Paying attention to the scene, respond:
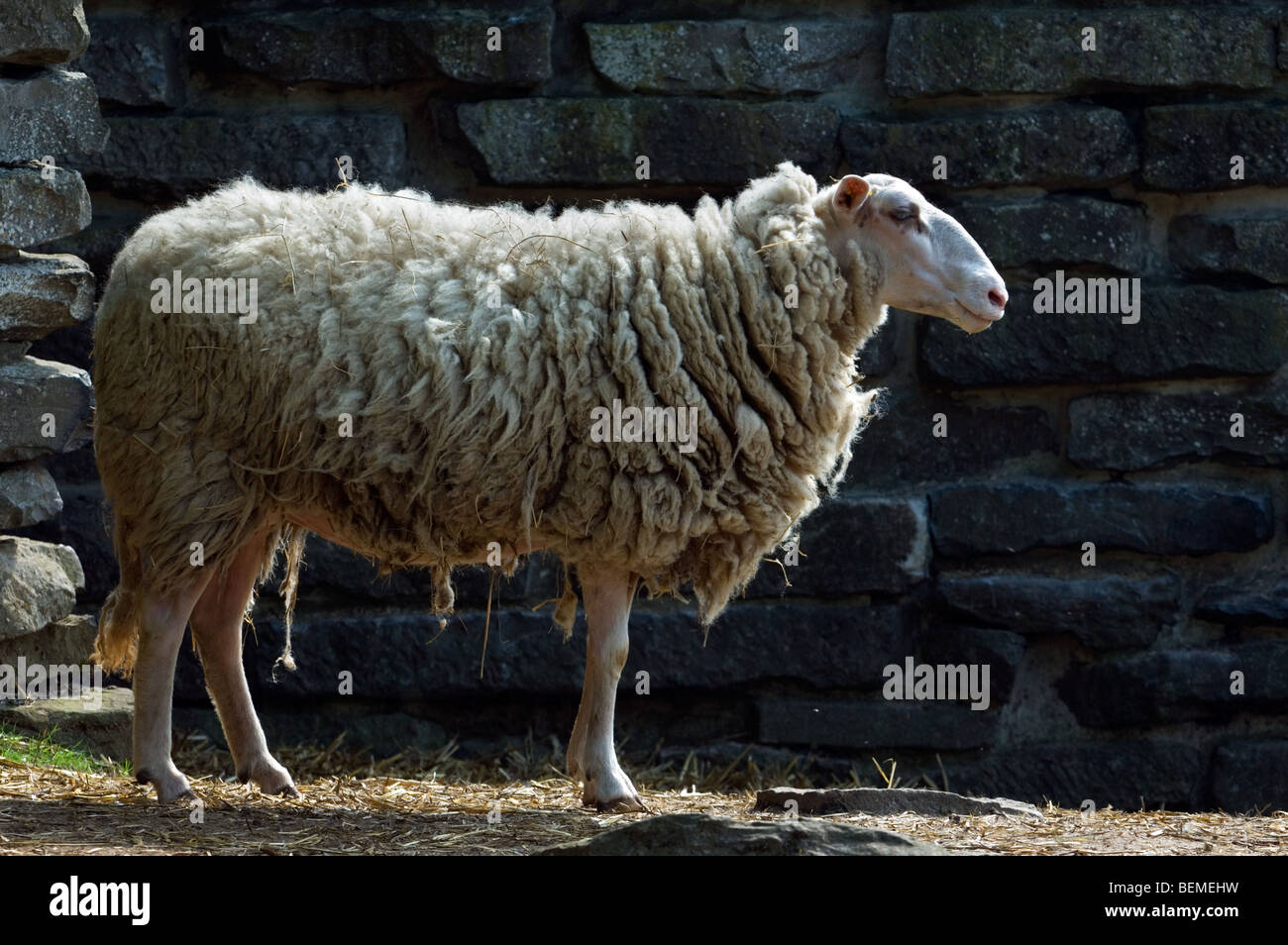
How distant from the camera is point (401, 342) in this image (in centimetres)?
429

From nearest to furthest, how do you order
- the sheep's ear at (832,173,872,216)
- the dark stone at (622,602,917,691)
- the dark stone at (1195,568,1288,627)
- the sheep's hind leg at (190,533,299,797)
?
1. the sheep's ear at (832,173,872,216)
2. the sheep's hind leg at (190,533,299,797)
3. the dark stone at (1195,568,1288,627)
4. the dark stone at (622,602,917,691)

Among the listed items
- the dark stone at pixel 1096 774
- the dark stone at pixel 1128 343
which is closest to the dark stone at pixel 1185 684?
the dark stone at pixel 1096 774

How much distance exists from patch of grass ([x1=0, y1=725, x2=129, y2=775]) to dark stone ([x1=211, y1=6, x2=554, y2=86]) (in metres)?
2.39

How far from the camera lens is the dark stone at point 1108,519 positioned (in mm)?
5582

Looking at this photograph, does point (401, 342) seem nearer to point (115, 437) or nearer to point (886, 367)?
point (115, 437)

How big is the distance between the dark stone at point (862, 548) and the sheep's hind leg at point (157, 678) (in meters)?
2.13

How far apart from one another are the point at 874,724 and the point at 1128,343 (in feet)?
5.31

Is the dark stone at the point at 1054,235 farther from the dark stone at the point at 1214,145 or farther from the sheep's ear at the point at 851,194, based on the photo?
the sheep's ear at the point at 851,194

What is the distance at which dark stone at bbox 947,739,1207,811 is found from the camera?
5633 mm

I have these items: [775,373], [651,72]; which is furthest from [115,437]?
[651,72]

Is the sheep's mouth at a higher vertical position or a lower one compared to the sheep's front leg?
higher

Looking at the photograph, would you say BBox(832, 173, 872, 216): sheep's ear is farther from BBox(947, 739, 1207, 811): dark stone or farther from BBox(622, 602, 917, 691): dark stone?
BBox(947, 739, 1207, 811): dark stone

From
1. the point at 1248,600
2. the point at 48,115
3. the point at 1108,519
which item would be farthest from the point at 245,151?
the point at 1248,600

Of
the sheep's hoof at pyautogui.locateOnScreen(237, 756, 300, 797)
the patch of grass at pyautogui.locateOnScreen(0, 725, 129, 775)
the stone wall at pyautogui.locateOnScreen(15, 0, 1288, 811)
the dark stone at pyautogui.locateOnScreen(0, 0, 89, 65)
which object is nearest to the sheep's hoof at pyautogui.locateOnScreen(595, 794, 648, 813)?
the sheep's hoof at pyautogui.locateOnScreen(237, 756, 300, 797)
